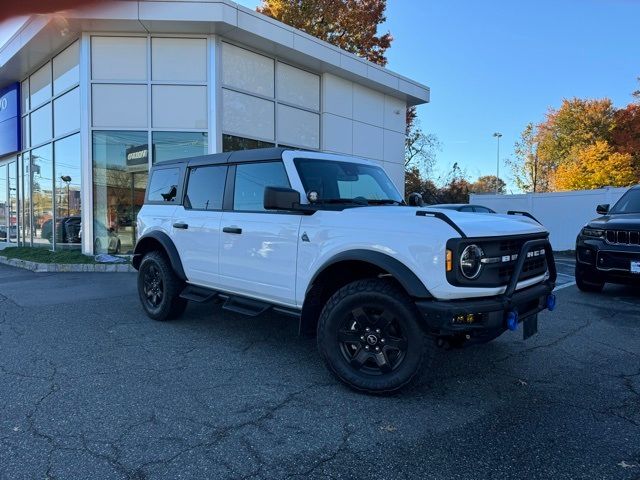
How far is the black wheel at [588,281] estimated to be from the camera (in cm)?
727

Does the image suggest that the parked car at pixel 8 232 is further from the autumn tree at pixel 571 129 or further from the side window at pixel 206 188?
the autumn tree at pixel 571 129

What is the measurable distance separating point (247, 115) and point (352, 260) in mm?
9756

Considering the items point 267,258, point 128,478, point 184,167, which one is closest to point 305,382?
point 267,258

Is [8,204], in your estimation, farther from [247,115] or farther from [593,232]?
[593,232]

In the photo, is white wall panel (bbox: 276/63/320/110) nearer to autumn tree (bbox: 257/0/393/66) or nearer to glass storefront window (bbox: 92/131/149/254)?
glass storefront window (bbox: 92/131/149/254)

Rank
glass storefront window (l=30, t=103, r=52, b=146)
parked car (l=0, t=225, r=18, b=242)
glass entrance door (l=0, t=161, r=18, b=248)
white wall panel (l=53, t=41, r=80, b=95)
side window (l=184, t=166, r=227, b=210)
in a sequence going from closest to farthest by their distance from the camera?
side window (l=184, t=166, r=227, b=210) < white wall panel (l=53, t=41, r=80, b=95) < glass storefront window (l=30, t=103, r=52, b=146) < glass entrance door (l=0, t=161, r=18, b=248) < parked car (l=0, t=225, r=18, b=242)

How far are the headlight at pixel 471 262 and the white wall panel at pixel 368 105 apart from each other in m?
12.8

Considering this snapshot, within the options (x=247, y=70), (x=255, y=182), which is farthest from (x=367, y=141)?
(x=255, y=182)

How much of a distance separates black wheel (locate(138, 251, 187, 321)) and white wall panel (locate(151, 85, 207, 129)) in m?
6.88

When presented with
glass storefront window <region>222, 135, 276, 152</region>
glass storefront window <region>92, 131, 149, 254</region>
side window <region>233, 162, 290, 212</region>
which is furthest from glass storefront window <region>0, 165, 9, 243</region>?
side window <region>233, 162, 290, 212</region>

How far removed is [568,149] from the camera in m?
38.6

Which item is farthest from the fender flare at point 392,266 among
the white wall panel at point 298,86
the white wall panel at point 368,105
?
the white wall panel at point 368,105

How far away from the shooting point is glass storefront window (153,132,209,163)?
38.7 ft

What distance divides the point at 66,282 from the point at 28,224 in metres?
9.21
